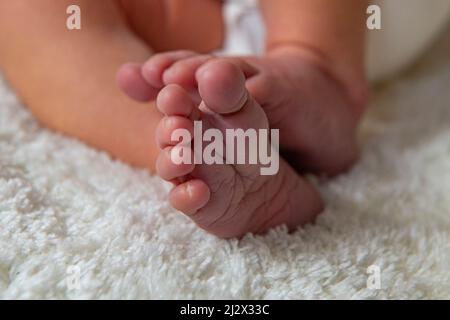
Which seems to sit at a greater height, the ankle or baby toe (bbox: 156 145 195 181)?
the ankle

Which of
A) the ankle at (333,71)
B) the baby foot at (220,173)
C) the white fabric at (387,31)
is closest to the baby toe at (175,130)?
the baby foot at (220,173)

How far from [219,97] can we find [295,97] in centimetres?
15

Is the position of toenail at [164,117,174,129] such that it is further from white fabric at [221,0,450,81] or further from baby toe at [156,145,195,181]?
white fabric at [221,0,450,81]

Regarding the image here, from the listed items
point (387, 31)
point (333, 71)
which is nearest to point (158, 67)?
point (333, 71)

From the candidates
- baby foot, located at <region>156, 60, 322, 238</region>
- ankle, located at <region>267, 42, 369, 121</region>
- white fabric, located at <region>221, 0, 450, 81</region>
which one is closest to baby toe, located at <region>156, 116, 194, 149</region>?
baby foot, located at <region>156, 60, 322, 238</region>

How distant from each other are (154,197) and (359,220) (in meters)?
0.20

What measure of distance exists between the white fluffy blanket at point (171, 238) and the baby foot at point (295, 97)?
4 cm

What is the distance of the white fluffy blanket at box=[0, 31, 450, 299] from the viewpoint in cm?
44

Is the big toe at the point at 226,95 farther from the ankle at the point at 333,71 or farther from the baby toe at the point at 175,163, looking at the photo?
the ankle at the point at 333,71

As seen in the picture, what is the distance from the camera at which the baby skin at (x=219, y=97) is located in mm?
451
